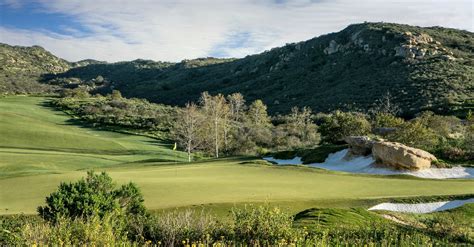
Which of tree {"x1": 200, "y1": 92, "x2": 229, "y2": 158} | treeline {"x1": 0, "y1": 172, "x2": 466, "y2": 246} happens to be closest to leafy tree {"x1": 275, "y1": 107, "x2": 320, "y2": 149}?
tree {"x1": 200, "y1": 92, "x2": 229, "y2": 158}

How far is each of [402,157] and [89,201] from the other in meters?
19.2

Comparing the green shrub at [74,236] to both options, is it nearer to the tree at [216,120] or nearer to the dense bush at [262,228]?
the dense bush at [262,228]

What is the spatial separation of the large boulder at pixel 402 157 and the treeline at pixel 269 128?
383cm

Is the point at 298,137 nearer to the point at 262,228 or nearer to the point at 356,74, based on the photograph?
the point at 356,74

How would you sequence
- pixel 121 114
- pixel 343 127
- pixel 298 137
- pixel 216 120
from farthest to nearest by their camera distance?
pixel 121 114 < pixel 298 137 < pixel 216 120 < pixel 343 127

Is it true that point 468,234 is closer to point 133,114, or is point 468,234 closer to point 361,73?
point 133,114

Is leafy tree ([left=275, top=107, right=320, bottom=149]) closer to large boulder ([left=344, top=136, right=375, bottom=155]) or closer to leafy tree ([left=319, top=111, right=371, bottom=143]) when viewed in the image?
leafy tree ([left=319, top=111, right=371, bottom=143])

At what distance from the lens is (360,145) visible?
1192 inches

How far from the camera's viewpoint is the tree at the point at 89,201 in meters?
10.9

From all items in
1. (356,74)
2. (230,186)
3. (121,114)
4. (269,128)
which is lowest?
(230,186)

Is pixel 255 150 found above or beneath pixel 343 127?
beneath

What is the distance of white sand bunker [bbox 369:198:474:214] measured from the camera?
15.7 meters

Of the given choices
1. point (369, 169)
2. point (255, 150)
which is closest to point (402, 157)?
point (369, 169)

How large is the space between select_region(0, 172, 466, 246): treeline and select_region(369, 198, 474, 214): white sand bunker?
3.75 metres
